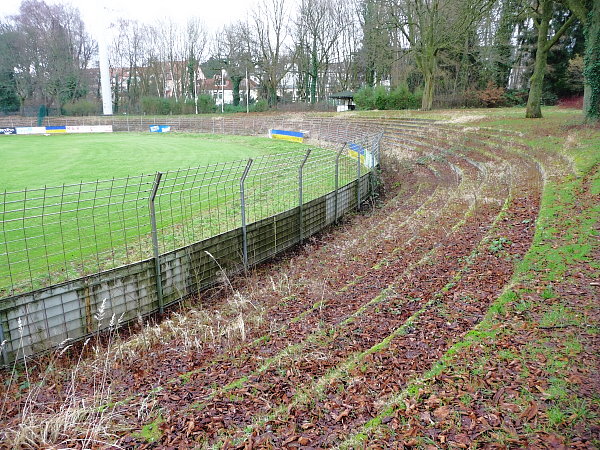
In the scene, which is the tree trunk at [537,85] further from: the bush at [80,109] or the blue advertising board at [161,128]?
the bush at [80,109]

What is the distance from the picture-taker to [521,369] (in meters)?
4.25

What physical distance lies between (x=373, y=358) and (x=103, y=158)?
23.2 metres

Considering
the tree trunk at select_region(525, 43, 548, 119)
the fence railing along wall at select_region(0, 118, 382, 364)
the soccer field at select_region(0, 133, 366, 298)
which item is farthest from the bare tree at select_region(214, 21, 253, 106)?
the fence railing along wall at select_region(0, 118, 382, 364)

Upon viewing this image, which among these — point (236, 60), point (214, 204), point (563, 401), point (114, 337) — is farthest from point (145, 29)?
point (563, 401)

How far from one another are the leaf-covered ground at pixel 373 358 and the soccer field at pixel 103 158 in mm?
12704

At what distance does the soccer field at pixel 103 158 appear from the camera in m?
18.9

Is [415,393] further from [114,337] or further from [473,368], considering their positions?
[114,337]

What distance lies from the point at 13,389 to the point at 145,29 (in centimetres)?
7416

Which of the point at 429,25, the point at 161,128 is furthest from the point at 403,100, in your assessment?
the point at 161,128

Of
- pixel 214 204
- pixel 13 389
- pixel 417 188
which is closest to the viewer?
pixel 13 389

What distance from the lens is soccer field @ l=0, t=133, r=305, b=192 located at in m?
18.9

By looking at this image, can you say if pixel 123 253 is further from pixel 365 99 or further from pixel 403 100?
pixel 403 100

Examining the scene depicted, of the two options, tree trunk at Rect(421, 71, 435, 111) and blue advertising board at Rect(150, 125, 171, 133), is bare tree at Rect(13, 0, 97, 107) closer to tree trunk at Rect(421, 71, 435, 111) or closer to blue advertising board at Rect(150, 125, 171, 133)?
blue advertising board at Rect(150, 125, 171, 133)

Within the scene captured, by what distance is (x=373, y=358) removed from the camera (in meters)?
4.90
